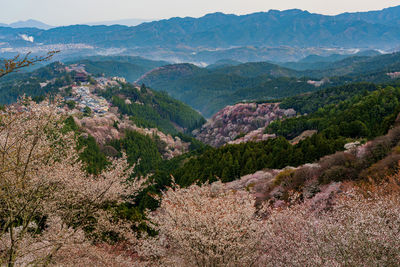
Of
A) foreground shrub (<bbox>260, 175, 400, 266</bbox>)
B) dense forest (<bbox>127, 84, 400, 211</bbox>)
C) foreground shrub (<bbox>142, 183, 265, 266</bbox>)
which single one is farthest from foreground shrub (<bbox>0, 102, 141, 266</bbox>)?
dense forest (<bbox>127, 84, 400, 211</bbox>)

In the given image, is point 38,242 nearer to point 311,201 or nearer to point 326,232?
point 326,232

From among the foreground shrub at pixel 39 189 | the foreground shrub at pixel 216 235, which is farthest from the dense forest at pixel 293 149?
the foreground shrub at pixel 216 235

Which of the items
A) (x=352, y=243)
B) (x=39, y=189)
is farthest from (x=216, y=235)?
(x=39, y=189)

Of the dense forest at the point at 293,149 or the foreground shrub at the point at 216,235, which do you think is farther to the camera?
the dense forest at the point at 293,149

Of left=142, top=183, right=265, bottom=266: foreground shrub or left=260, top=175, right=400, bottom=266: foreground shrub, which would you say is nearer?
left=260, top=175, right=400, bottom=266: foreground shrub

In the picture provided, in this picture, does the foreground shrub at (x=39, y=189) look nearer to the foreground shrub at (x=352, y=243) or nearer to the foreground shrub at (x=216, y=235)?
the foreground shrub at (x=216, y=235)

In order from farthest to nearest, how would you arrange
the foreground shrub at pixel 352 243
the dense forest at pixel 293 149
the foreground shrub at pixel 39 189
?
the dense forest at pixel 293 149
the foreground shrub at pixel 39 189
the foreground shrub at pixel 352 243

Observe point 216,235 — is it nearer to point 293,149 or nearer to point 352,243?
point 352,243

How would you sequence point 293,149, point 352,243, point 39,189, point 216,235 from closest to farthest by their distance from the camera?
point 352,243 → point 216,235 → point 39,189 → point 293,149

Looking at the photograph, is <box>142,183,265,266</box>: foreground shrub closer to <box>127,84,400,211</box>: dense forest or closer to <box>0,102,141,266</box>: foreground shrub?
<box>0,102,141,266</box>: foreground shrub

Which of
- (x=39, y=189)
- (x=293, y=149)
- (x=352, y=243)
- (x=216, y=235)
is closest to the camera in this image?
(x=352, y=243)

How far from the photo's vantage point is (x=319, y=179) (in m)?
35.8

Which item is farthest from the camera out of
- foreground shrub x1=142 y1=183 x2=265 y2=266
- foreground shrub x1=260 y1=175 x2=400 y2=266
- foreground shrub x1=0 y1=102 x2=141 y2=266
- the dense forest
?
the dense forest

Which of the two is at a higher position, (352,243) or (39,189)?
(39,189)
